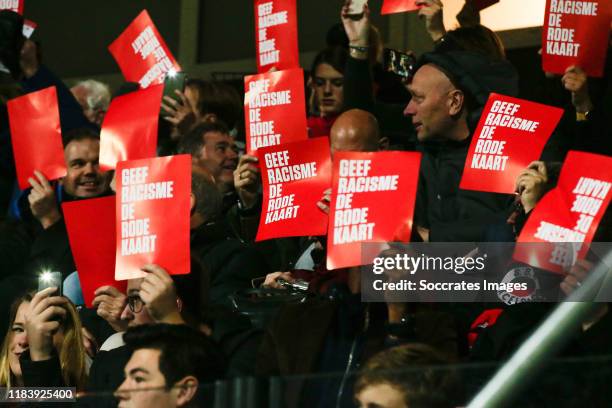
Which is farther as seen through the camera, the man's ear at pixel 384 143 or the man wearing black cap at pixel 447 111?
the man's ear at pixel 384 143

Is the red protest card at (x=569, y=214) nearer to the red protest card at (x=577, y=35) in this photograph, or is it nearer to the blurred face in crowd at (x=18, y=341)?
the red protest card at (x=577, y=35)

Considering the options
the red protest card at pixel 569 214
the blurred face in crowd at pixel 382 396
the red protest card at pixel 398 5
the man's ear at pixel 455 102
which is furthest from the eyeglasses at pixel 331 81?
the blurred face in crowd at pixel 382 396

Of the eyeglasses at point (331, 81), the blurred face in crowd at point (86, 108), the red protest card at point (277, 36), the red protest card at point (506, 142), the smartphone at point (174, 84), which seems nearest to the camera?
the red protest card at point (506, 142)

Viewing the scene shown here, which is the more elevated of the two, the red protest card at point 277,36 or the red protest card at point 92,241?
the red protest card at point 277,36

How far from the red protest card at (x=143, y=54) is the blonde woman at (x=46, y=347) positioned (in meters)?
2.15

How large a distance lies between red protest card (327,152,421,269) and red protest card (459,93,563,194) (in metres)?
0.38

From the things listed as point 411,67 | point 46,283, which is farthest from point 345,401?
point 411,67

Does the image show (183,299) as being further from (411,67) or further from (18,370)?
(411,67)

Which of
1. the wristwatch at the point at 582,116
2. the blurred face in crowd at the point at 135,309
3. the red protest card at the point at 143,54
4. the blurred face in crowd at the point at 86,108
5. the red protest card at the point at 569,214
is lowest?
the blurred face in crowd at the point at 135,309

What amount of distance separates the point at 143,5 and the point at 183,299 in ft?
18.5

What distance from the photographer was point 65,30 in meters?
10.4

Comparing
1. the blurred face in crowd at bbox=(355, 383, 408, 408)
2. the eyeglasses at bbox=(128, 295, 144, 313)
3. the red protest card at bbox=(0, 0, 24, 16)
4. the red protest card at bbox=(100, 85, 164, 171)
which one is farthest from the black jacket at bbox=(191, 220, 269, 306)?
the red protest card at bbox=(0, 0, 24, 16)

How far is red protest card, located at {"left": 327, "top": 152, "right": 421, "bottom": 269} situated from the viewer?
454cm

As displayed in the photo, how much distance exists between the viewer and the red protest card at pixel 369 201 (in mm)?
4539
